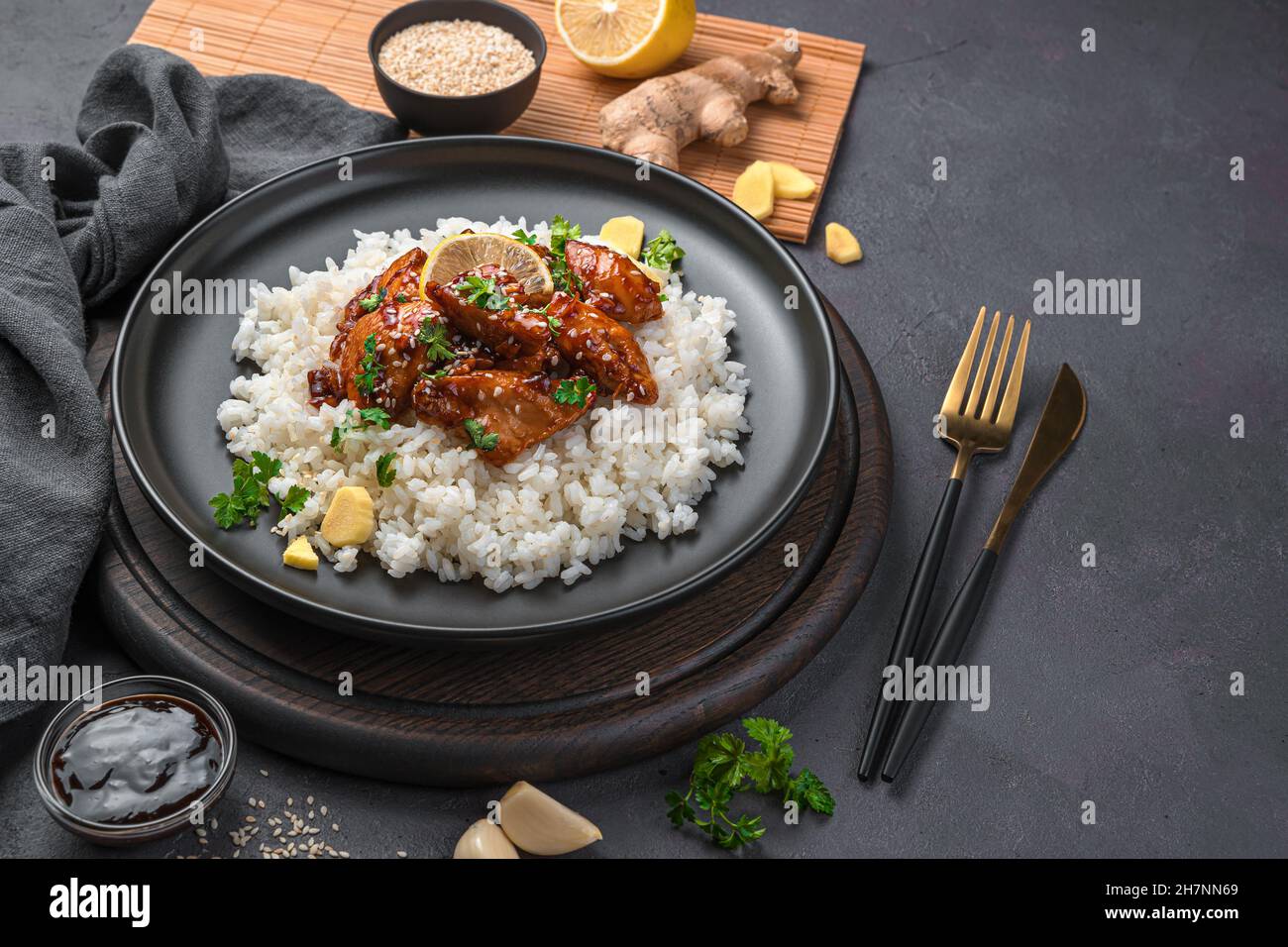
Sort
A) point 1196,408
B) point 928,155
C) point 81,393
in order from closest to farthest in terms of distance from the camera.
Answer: point 81,393 < point 1196,408 < point 928,155

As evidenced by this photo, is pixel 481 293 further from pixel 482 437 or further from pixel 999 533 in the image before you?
pixel 999 533

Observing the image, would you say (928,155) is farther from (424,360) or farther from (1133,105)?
(424,360)

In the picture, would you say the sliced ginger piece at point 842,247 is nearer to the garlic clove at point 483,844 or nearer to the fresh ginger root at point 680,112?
the fresh ginger root at point 680,112

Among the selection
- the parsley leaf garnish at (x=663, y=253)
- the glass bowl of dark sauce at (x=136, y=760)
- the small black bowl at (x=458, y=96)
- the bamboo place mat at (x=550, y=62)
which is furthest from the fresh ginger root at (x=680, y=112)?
the glass bowl of dark sauce at (x=136, y=760)

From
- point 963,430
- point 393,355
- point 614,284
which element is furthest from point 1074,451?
point 393,355

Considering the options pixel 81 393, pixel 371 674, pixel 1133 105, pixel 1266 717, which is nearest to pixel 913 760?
pixel 1266 717

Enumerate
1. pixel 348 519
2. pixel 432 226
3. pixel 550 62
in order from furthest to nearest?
pixel 550 62 < pixel 432 226 < pixel 348 519
